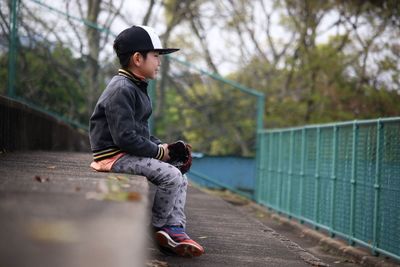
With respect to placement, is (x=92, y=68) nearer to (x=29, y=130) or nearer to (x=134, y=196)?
(x=29, y=130)

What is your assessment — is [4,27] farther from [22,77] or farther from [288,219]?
[288,219]

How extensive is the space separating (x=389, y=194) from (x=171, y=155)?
3.55m

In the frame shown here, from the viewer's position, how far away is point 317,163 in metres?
11.3

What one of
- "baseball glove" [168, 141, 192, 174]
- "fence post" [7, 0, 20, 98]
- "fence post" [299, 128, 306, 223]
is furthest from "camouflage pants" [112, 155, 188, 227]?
"fence post" [299, 128, 306, 223]

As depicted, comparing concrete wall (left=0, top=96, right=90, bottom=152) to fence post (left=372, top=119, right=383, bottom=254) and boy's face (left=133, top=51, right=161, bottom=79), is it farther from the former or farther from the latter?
fence post (left=372, top=119, right=383, bottom=254)

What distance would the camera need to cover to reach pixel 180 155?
17.3ft

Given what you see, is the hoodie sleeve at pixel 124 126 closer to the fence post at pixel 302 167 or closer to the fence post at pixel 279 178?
the fence post at pixel 302 167

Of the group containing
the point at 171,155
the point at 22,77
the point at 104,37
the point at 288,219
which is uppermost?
the point at 104,37

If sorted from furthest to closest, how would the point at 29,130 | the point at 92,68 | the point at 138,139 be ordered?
the point at 92,68
the point at 29,130
the point at 138,139

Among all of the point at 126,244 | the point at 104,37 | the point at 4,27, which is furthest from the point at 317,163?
the point at 126,244

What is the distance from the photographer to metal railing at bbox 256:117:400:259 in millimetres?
8039

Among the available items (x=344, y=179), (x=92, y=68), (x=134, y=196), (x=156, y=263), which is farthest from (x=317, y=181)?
(x=134, y=196)

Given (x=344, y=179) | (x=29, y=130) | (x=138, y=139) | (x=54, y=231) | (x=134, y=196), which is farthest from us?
(x=344, y=179)

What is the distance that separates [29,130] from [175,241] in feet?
11.0
